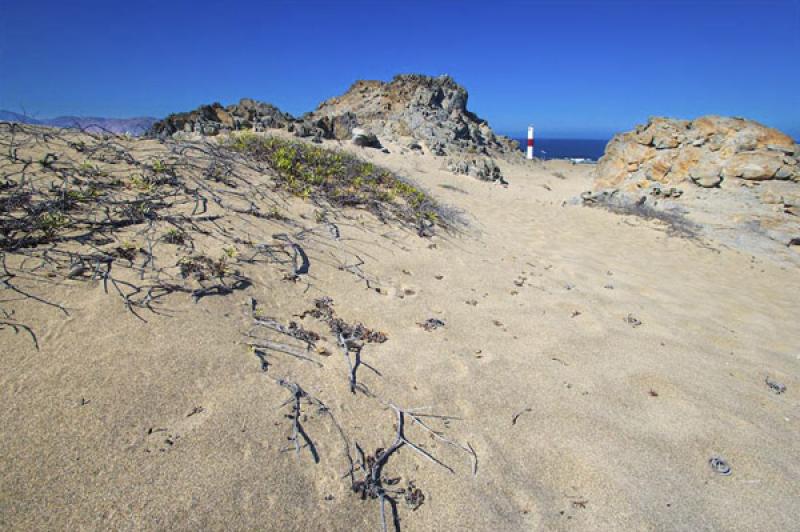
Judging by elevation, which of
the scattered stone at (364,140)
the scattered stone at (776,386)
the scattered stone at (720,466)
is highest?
the scattered stone at (364,140)

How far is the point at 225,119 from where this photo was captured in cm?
1191

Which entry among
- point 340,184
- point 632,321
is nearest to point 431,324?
point 632,321

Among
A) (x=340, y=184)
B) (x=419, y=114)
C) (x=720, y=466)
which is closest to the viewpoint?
(x=720, y=466)

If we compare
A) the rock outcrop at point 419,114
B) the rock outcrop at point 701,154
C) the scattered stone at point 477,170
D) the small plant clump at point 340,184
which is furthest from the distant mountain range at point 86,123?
the rock outcrop at point 701,154

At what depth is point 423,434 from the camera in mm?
2154

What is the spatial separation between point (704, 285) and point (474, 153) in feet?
38.4

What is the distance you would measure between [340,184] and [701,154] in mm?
8314

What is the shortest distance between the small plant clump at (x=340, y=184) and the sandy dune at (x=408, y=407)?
111 centimetres

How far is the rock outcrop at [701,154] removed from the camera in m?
8.09

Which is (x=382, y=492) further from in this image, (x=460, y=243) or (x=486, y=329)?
(x=460, y=243)

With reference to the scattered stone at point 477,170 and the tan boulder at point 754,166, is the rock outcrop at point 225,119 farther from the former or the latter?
the tan boulder at point 754,166

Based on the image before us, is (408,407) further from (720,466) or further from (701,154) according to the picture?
(701,154)

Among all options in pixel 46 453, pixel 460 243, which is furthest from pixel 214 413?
pixel 460 243

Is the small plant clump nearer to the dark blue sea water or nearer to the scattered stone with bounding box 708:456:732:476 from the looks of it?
the scattered stone with bounding box 708:456:732:476
